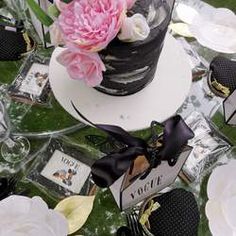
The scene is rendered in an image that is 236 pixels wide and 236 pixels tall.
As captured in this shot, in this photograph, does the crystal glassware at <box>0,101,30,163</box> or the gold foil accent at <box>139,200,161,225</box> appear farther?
the crystal glassware at <box>0,101,30,163</box>

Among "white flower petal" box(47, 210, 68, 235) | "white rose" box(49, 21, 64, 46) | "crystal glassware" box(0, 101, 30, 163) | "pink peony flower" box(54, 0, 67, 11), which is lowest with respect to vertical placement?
"crystal glassware" box(0, 101, 30, 163)

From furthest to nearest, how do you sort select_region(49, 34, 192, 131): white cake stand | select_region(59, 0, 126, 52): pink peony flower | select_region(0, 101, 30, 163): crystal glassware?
1. select_region(0, 101, 30, 163): crystal glassware
2. select_region(49, 34, 192, 131): white cake stand
3. select_region(59, 0, 126, 52): pink peony flower

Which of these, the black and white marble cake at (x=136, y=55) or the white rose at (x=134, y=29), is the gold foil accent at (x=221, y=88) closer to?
the black and white marble cake at (x=136, y=55)

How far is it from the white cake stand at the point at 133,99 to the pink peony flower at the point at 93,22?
0.17m

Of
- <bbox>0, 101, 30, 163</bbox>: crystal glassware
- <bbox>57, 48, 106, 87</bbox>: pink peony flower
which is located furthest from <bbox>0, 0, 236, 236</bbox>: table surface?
<bbox>57, 48, 106, 87</bbox>: pink peony flower

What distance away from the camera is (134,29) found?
2.16 ft

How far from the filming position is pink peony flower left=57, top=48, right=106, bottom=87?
0.67 meters

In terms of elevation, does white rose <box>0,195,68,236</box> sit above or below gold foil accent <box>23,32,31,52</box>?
below

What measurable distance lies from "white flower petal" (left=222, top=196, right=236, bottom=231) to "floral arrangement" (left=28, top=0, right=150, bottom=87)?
0.35m

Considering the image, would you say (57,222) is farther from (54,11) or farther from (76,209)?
(54,11)

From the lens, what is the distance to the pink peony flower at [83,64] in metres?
0.67

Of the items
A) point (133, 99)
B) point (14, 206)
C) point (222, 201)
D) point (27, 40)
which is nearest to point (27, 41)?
point (27, 40)

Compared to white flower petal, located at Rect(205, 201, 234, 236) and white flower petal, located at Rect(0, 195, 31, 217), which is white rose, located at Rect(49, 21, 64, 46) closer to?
white flower petal, located at Rect(0, 195, 31, 217)

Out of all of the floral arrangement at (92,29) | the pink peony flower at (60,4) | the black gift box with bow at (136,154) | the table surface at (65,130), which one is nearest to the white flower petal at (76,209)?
the table surface at (65,130)
